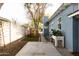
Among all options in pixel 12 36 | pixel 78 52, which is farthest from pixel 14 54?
pixel 78 52

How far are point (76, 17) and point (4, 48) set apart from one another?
4.27ft

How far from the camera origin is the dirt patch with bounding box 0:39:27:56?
365 cm

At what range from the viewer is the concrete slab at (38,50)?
366 cm

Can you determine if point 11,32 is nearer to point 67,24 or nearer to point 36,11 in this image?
point 36,11

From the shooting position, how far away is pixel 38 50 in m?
3.68

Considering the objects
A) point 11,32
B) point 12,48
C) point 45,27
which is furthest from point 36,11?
point 12,48

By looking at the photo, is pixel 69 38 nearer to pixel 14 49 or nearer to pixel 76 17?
pixel 76 17

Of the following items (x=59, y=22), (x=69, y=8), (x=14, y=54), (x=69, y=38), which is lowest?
(x=14, y=54)

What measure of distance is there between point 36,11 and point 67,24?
568 mm

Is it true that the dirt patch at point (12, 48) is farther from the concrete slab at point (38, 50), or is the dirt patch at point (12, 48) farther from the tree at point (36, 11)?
the tree at point (36, 11)

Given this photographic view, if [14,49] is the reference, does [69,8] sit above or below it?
above

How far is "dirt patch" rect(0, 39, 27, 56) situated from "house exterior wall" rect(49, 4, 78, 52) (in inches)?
22.6

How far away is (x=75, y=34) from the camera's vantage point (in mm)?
3635

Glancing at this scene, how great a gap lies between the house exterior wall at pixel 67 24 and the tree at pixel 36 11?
22 cm
